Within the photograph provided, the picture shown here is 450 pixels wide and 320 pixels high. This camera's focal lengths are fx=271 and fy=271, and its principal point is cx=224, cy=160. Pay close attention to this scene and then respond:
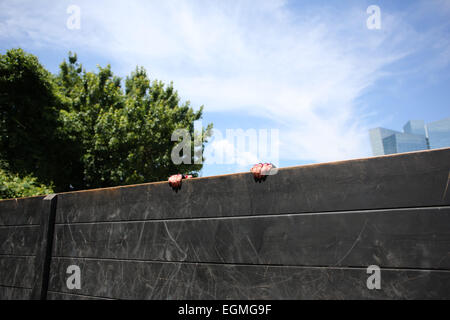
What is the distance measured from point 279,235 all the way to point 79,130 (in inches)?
494

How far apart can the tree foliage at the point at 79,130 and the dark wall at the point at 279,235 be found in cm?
1003

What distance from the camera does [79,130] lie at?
12.4m

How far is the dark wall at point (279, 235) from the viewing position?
181 cm

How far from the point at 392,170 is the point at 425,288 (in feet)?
2.56

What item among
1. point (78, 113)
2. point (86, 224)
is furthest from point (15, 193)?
point (78, 113)

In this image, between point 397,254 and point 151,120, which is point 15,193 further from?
point 397,254

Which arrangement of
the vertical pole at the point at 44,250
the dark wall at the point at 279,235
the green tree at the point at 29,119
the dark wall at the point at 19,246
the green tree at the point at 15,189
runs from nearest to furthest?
the dark wall at the point at 279,235, the vertical pole at the point at 44,250, the dark wall at the point at 19,246, the green tree at the point at 15,189, the green tree at the point at 29,119
